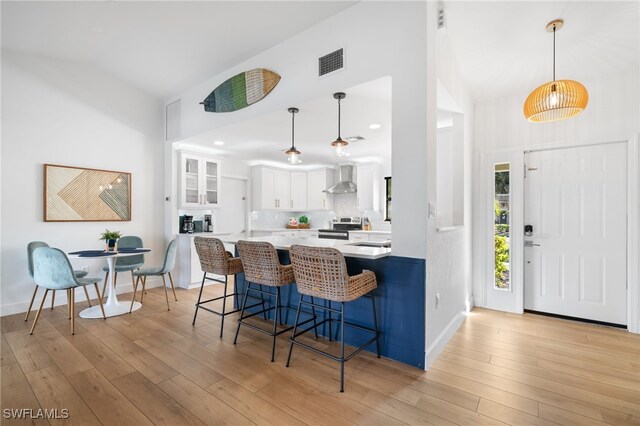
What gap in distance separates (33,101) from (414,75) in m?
4.62

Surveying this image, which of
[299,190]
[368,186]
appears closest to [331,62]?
[368,186]

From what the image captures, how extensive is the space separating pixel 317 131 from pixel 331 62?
4.59ft

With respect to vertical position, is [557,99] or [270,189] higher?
[557,99]

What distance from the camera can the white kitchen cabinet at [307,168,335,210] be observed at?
6.97 m

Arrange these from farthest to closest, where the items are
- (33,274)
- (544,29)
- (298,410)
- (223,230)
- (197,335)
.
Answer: (223,230), (33,274), (197,335), (544,29), (298,410)

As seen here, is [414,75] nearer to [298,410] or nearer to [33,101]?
[298,410]

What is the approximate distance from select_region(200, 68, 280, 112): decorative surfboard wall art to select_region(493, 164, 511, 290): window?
305 cm

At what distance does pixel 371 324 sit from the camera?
2.64 metres

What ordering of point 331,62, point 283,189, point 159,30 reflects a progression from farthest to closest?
point 283,189
point 159,30
point 331,62

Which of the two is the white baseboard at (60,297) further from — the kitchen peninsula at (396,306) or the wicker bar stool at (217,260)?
the kitchen peninsula at (396,306)

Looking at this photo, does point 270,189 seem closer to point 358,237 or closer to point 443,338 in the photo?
point 358,237

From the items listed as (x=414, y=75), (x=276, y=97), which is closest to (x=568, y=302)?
(x=414, y=75)

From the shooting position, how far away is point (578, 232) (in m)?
3.49

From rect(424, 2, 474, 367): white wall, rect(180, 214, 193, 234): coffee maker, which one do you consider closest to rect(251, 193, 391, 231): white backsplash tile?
→ rect(180, 214, 193, 234): coffee maker
